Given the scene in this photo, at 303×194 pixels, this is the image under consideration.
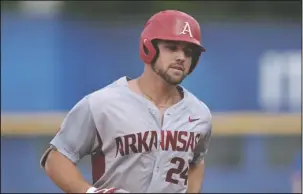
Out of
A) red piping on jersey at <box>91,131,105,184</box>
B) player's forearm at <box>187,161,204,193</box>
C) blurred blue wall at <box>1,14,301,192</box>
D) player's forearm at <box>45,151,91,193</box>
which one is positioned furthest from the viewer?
blurred blue wall at <box>1,14,301,192</box>

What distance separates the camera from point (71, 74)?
285 inches

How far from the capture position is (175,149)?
8.29 ft

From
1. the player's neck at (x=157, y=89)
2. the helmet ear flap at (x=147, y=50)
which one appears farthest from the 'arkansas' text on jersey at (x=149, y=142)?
the helmet ear flap at (x=147, y=50)

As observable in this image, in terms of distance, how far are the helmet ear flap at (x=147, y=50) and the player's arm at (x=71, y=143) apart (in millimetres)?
219

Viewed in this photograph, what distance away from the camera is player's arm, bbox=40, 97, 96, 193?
2.50 meters

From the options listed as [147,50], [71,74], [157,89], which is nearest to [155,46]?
[147,50]

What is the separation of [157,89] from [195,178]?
326mm

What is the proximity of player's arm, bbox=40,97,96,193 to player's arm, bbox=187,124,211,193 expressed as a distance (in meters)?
0.35

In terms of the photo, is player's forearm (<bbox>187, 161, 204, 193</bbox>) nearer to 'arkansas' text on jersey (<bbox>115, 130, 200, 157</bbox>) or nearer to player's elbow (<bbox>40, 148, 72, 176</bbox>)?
'arkansas' text on jersey (<bbox>115, 130, 200, 157</bbox>)

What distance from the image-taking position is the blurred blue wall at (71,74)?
712cm

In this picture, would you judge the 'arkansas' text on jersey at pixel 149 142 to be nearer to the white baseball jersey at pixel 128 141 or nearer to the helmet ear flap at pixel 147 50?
the white baseball jersey at pixel 128 141

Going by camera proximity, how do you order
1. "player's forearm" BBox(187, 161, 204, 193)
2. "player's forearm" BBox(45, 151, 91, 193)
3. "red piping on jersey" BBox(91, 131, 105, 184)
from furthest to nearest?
1. "player's forearm" BBox(187, 161, 204, 193)
2. "red piping on jersey" BBox(91, 131, 105, 184)
3. "player's forearm" BBox(45, 151, 91, 193)

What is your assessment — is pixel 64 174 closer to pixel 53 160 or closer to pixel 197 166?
pixel 53 160

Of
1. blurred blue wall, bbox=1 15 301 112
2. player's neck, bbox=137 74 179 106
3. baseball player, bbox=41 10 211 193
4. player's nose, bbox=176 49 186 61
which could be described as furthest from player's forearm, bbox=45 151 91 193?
blurred blue wall, bbox=1 15 301 112
